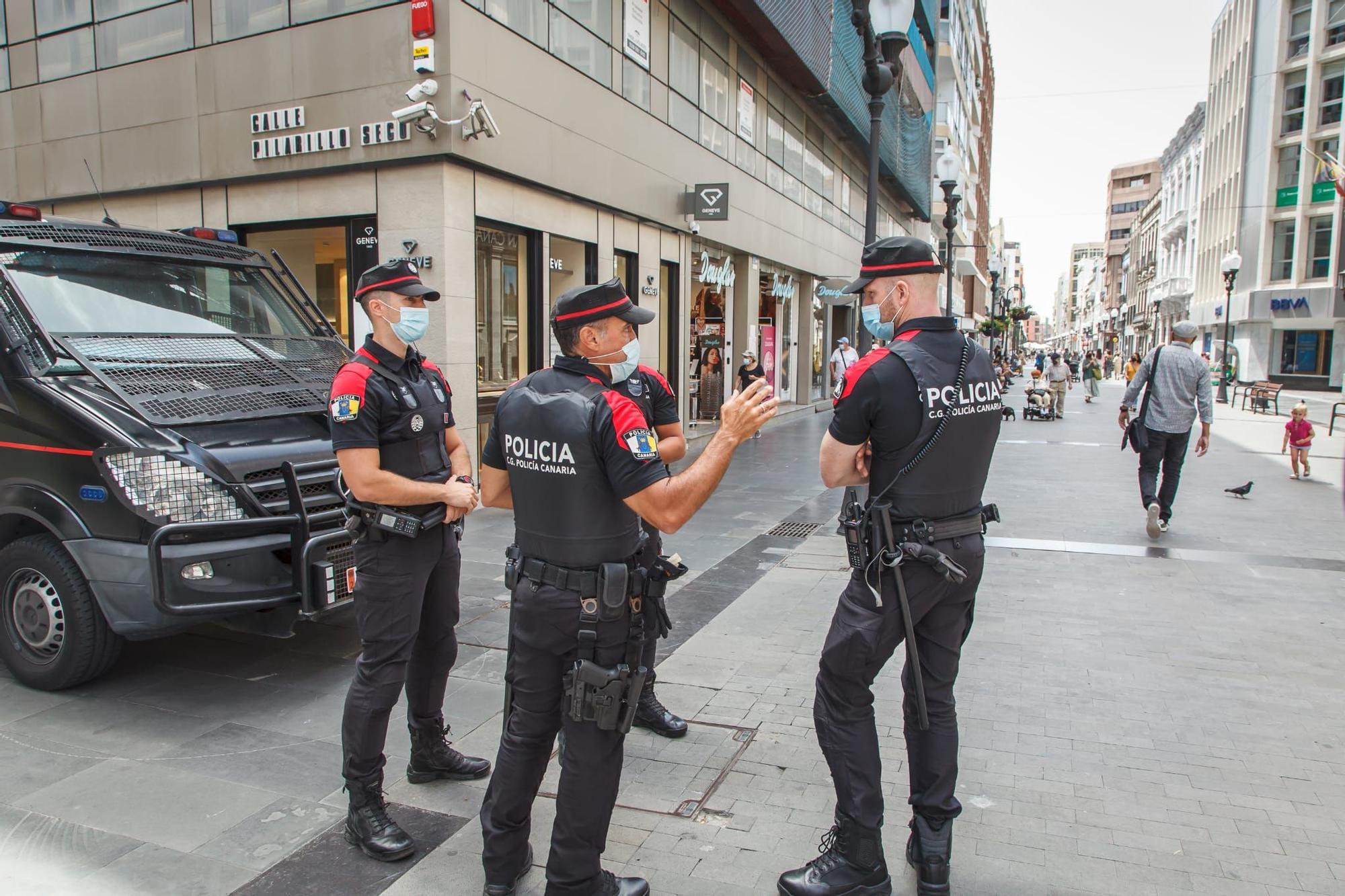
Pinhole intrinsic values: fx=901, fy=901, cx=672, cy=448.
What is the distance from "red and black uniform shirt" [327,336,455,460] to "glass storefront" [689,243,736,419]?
14.9 meters

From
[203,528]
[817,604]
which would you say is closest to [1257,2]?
[817,604]

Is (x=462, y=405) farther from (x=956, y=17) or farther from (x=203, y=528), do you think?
(x=956, y=17)

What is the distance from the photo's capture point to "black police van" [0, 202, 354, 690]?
4.33 metres

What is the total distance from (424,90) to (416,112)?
24 centimetres

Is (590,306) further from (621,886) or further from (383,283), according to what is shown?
(621,886)

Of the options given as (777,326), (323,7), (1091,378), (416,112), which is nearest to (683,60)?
(323,7)

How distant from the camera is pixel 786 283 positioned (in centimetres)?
2380

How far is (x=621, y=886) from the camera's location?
293 cm

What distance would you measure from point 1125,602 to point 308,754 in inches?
214

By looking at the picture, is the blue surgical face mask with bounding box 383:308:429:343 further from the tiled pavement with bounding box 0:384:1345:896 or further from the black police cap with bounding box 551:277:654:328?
the tiled pavement with bounding box 0:384:1345:896

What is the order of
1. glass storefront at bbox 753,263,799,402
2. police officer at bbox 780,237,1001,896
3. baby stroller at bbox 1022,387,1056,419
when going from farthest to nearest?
baby stroller at bbox 1022,387,1056,419 → glass storefront at bbox 753,263,799,402 → police officer at bbox 780,237,1001,896

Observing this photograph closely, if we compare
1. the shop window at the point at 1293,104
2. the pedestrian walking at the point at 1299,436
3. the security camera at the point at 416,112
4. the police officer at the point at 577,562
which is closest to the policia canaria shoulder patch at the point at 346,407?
the police officer at the point at 577,562

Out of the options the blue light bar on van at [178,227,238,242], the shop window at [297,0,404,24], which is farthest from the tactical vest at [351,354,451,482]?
the shop window at [297,0,404,24]

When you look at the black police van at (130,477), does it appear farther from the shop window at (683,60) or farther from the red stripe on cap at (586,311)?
the shop window at (683,60)
